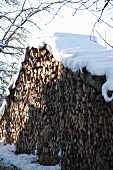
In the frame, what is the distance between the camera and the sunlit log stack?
185 inches

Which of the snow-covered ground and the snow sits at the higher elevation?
the snow

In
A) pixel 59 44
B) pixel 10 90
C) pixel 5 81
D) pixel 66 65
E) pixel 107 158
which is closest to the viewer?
pixel 107 158

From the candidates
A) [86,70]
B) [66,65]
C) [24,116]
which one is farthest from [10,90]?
[86,70]

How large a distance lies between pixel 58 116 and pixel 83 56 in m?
1.95

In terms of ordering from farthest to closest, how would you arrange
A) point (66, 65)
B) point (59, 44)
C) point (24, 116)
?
1. point (24, 116)
2. point (59, 44)
3. point (66, 65)

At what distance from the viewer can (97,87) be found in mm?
4504

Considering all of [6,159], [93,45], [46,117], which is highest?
[93,45]

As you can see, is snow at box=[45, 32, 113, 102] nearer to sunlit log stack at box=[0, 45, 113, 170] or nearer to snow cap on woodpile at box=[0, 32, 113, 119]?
snow cap on woodpile at box=[0, 32, 113, 119]

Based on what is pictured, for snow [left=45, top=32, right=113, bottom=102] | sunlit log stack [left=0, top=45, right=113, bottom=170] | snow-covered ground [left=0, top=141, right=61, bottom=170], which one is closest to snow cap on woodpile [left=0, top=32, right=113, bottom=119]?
snow [left=45, top=32, right=113, bottom=102]

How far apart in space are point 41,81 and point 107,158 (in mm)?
3777

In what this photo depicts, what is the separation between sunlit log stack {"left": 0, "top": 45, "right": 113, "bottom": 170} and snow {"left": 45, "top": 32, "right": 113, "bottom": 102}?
146mm

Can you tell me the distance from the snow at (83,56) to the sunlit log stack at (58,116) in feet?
0.48

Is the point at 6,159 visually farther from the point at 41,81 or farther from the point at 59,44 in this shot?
the point at 59,44

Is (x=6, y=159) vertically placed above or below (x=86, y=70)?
below
